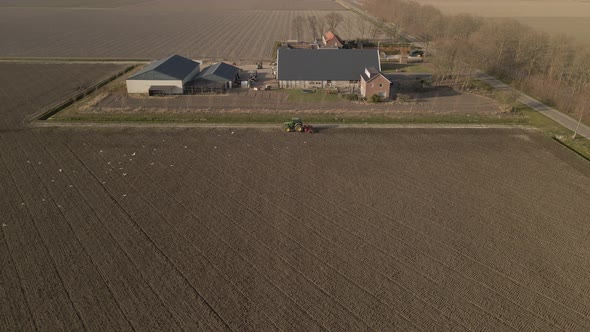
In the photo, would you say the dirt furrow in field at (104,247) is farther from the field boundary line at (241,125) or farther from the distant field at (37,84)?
the distant field at (37,84)

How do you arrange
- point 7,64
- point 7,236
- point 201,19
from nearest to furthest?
point 7,236 < point 7,64 < point 201,19

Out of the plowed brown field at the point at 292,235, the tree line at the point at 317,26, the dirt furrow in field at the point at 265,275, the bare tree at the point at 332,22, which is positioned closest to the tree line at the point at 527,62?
the plowed brown field at the point at 292,235

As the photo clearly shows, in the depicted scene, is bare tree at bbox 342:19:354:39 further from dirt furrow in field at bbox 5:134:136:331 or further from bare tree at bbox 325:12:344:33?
dirt furrow in field at bbox 5:134:136:331

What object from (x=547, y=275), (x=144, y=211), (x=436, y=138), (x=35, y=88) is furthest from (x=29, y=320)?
(x=35, y=88)

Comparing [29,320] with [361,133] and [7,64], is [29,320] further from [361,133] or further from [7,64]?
[7,64]

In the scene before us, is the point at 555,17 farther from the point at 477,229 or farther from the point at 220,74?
the point at 477,229

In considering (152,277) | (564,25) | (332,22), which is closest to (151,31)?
(332,22)

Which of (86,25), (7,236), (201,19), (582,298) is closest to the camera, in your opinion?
(582,298)
